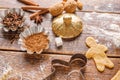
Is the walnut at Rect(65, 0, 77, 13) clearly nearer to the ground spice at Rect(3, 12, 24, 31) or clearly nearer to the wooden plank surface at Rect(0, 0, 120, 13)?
the wooden plank surface at Rect(0, 0, 120, 13)

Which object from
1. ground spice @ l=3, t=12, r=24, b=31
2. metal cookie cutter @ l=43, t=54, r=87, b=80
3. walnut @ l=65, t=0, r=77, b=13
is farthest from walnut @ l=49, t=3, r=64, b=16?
metal cookie cutter @ l=43, t=54, r=87, b=80

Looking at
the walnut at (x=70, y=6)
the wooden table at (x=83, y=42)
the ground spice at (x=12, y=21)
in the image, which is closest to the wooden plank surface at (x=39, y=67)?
the wooden table at (x=83, y=42)

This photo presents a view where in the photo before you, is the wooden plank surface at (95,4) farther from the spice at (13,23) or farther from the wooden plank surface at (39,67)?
the wooden plank surface at (39,67)

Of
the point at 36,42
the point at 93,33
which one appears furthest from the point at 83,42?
the point at 36,42

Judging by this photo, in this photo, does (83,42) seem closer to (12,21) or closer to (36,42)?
(36,42)

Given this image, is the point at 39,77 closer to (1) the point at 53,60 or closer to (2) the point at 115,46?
(1) the point at 53,60

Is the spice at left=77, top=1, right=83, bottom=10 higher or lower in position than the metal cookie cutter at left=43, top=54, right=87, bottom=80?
higher

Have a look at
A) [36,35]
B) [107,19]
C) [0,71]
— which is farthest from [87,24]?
[0,71]
